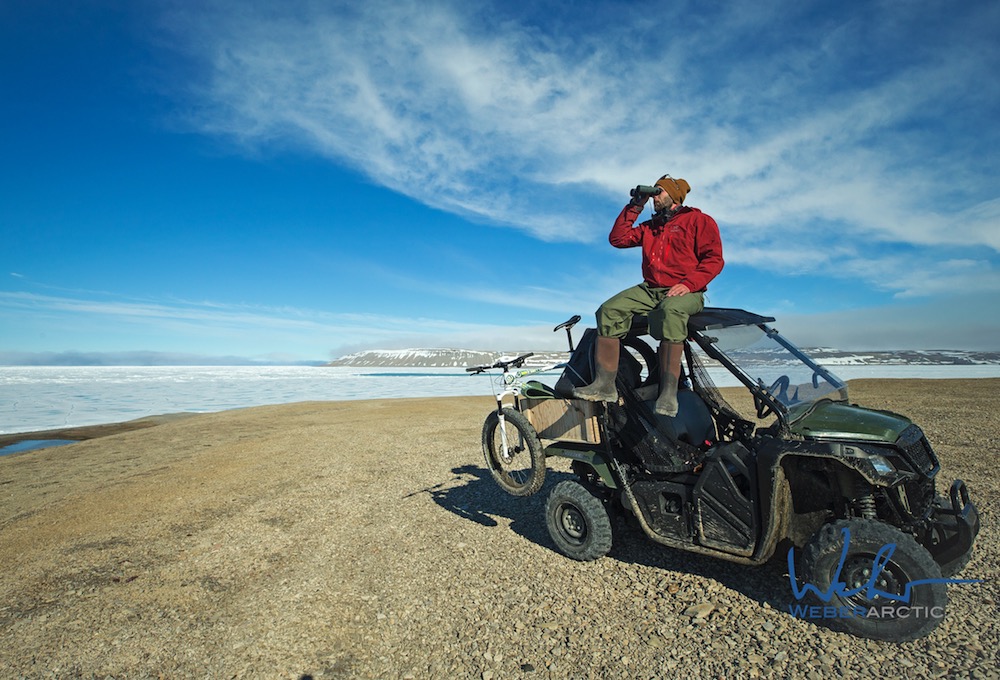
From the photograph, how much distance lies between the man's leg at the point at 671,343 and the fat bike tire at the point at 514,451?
1.41m

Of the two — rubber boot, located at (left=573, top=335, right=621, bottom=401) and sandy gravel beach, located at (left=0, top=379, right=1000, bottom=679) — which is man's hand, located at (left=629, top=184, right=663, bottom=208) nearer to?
rubber boot, located at (left=573, top=335, right=621, bottom=401)

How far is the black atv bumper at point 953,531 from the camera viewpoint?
340cm

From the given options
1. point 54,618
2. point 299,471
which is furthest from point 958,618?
point 299,471

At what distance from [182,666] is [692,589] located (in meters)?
3.94

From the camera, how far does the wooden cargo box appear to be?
474 centimetres

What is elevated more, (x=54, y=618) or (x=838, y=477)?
(x=838, y=477)

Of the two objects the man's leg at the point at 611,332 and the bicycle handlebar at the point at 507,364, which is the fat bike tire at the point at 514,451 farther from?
the man's leg at the point at 611,332

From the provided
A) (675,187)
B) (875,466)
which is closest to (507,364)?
(675,187)

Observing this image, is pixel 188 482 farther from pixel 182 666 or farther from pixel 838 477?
pixel 838 477

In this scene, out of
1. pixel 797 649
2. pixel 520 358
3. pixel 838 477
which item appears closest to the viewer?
pixel 797 649

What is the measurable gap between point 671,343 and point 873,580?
204cm

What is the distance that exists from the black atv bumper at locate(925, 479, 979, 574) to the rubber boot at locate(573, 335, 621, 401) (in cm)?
244

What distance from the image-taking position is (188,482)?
8906 mm

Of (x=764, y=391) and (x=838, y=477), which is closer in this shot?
(x=838, y=477)
